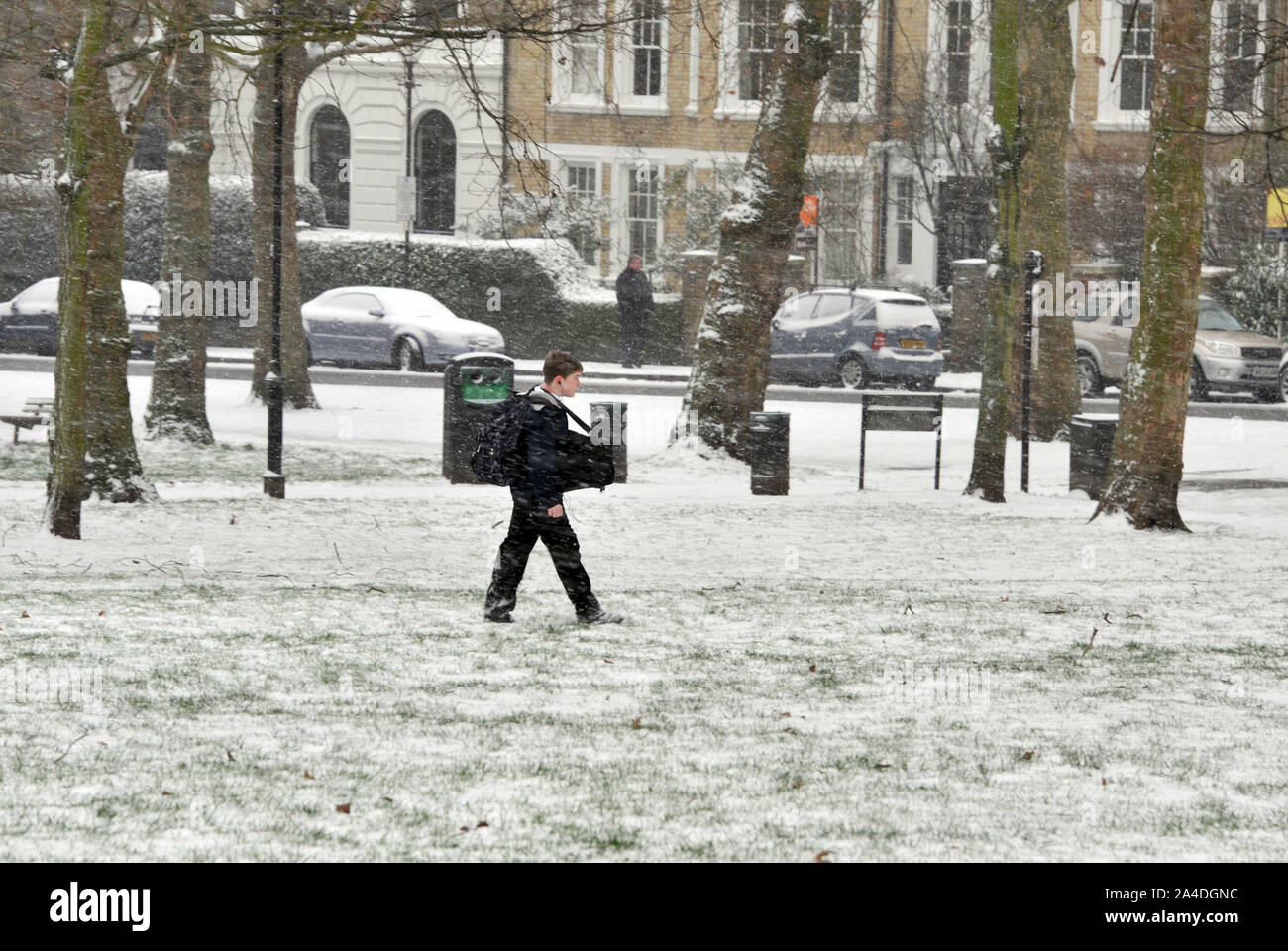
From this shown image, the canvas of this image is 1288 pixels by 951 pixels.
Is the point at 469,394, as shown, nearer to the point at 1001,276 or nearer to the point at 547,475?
the point at 1001,276

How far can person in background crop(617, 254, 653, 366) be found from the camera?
33125mm

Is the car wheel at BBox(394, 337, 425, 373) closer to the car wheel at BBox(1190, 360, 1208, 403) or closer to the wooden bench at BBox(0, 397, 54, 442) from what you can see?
the wooden bench at BBox(0, 397, 54, 442)

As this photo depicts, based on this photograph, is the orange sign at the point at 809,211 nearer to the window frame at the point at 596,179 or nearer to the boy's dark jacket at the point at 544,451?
the window frame at the point at 596,179

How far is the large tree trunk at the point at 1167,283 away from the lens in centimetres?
1368

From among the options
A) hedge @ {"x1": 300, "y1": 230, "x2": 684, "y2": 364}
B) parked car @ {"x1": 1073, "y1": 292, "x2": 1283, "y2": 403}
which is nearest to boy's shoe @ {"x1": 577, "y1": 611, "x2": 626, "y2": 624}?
parked car @ {"x1": 1073, "y1": 292, "x2": 1283, "y2": 403}

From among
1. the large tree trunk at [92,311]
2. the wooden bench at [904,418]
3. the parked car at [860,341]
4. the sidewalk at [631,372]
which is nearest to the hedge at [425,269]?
the sidewalk at [631,372]

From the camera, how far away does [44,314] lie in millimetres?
31391

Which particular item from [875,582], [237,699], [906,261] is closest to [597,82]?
[906,261]

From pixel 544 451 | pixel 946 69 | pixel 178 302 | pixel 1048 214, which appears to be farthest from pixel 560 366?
pixel 946 69

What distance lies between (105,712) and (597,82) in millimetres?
36533

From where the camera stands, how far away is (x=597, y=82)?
139 feet

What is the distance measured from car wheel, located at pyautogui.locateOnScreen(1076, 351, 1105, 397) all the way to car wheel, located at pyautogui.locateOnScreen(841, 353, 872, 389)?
3522 millimetres

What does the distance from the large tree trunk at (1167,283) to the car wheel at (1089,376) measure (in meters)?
15.7

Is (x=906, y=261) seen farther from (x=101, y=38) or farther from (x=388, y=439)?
(x=101, y=38)
